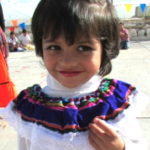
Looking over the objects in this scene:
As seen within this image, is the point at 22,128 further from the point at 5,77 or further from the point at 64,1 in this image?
the point at 5,77

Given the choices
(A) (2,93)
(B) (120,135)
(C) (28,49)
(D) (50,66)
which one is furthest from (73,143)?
(C) (28,49)

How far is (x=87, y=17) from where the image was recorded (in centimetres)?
85

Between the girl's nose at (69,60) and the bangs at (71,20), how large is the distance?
2.0 inches

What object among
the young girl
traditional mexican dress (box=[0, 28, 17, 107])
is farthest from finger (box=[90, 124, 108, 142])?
traditional mexican dress (box=[0, 28, 17, 107])

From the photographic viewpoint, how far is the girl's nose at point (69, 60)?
0.84 metres

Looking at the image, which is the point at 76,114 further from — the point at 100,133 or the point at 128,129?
the point at 128,129

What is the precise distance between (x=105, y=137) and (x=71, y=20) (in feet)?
1.59

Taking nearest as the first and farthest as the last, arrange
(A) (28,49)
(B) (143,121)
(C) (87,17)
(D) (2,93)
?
(C) (87,17), (D) (2,93), (B) (143,121), (A) (28,49)

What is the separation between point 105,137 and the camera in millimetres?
830

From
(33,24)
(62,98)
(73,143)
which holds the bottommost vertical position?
(73,143)

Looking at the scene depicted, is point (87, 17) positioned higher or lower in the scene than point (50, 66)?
higher

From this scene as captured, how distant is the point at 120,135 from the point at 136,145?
80 millimetres

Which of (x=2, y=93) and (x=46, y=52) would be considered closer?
(x=46, y=52)

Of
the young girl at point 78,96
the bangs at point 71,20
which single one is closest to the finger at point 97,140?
the young girl at point 78,96
